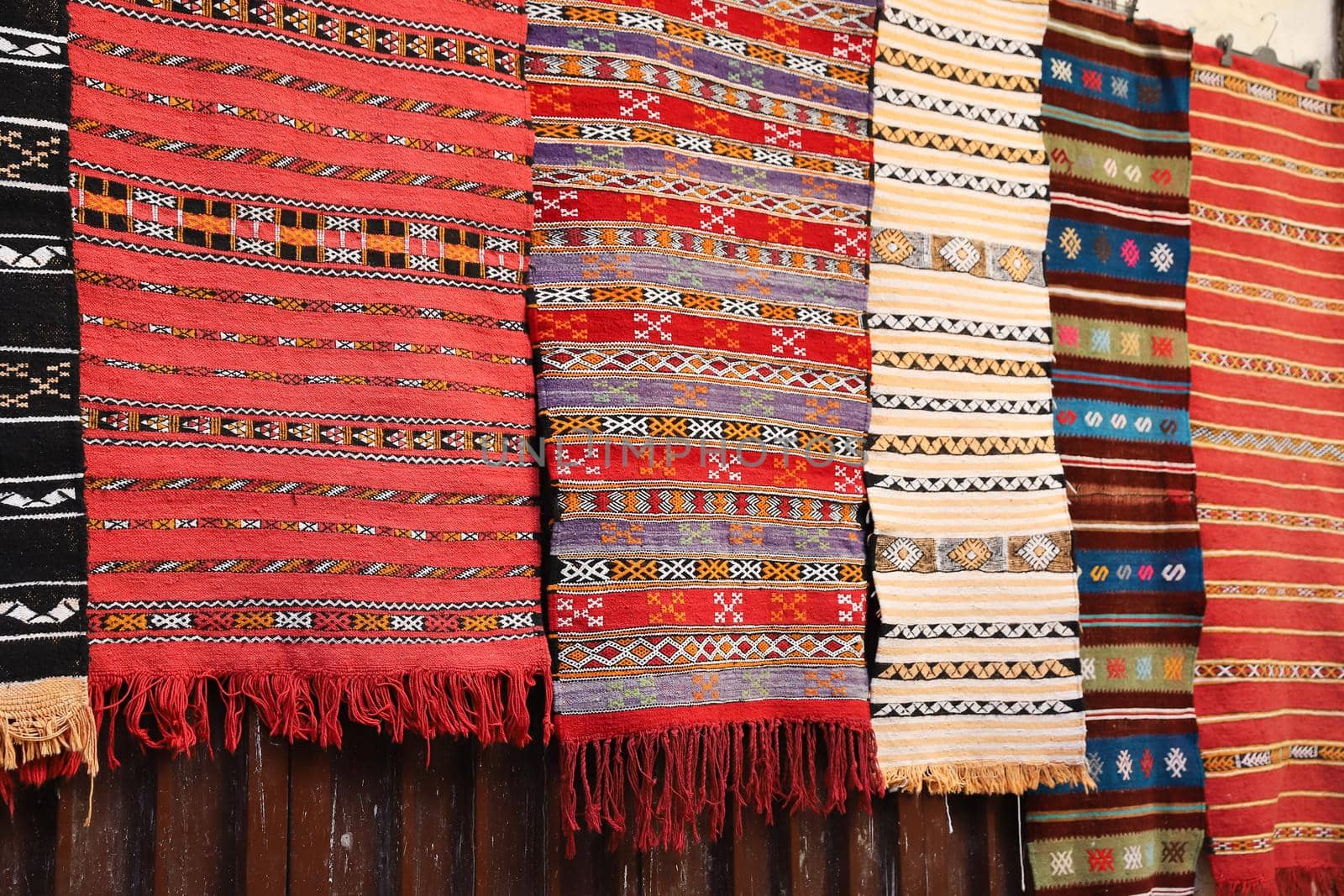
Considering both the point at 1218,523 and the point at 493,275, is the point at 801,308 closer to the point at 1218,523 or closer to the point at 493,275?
the point at 493,275

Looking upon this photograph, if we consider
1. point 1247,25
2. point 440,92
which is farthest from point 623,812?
point 1247,25

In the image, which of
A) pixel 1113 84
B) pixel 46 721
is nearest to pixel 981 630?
pixel 1113 84

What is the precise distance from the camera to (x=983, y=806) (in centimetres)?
211

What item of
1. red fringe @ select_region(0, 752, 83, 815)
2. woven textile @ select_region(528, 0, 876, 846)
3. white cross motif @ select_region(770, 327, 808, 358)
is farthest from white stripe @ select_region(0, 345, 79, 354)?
white cross motif @ select_region(770, 327, 808, 358)

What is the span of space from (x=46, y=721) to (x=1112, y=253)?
1.95m

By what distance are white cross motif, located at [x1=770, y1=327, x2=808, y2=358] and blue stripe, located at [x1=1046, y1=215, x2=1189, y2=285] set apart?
583 mm

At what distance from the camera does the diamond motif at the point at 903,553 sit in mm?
1920

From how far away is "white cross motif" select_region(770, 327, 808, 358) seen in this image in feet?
6.06

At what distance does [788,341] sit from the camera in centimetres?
186

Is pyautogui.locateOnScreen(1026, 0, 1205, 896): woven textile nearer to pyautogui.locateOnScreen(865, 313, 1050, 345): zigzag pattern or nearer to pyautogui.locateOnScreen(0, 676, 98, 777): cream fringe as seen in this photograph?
pyautogui.locateOnScreen(865, 313, 1050, 345): zigzag pattern

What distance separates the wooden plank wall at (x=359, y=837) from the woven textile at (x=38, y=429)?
14 cm

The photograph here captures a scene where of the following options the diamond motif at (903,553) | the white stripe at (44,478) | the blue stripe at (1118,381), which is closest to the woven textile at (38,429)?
the white stripe at (44,478)

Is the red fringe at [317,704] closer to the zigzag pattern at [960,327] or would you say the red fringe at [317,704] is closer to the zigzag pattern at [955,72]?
the zigzag pattern at [960,327]

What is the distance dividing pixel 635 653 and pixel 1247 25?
212cm
